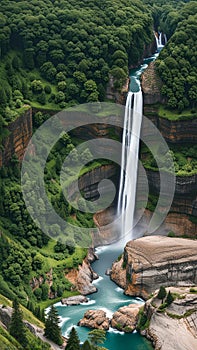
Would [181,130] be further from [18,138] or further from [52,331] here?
[52,331]

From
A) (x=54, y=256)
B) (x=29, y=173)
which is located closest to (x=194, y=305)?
(x=54, y=256)

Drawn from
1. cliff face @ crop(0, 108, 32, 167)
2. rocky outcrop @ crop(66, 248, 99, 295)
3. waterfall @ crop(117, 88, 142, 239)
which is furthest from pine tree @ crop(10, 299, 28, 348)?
waterfall @ crop(117, 88, 142, 239)

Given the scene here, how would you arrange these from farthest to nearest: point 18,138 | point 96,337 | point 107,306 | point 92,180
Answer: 1. point 92,180
2. point 18,138
3. point 107,306
4. point 96,337

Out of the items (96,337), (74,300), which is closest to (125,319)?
(96,337)

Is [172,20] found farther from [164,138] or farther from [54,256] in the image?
[54,256]

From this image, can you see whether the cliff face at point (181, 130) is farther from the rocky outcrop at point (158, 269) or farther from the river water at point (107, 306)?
the rocky outcrop at point (158, 269)
